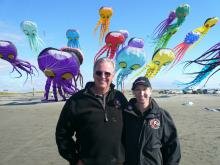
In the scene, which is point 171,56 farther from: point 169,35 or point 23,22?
point 23,22

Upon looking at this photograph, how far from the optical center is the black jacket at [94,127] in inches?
121

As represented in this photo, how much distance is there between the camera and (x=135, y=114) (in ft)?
10.6

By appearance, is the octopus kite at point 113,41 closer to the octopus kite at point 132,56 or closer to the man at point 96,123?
the octopus kite at point 132,56

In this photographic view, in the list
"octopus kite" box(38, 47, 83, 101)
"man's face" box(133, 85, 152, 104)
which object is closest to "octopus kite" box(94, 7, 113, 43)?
"octopus kite" box(38, 47, 83, 101)

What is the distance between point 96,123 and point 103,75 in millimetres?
442

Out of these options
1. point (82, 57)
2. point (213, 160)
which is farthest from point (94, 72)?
point (82, 57)

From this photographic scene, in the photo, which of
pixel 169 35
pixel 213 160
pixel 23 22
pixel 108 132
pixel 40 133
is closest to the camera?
pixel 108 132

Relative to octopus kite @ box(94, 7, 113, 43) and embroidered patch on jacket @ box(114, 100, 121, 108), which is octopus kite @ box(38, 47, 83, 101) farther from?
embroidered patch on jacket @ box(114, 100, 121, 108)

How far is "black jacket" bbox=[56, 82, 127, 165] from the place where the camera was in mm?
3066

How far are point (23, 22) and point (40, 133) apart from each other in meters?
22.4

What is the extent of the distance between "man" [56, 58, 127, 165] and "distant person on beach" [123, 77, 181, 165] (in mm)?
100

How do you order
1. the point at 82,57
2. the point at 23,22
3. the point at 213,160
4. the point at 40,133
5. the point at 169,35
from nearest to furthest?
1. the point at 213,160
2. the point at 40,133
3. the point at 82,57
4. the point at 23,22
5. the point at 169,35

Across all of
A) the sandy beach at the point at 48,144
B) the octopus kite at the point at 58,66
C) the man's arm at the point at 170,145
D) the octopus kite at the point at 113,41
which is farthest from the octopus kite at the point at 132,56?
the man's arm at the point at 170,145

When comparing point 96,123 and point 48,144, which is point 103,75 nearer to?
point 96,123
